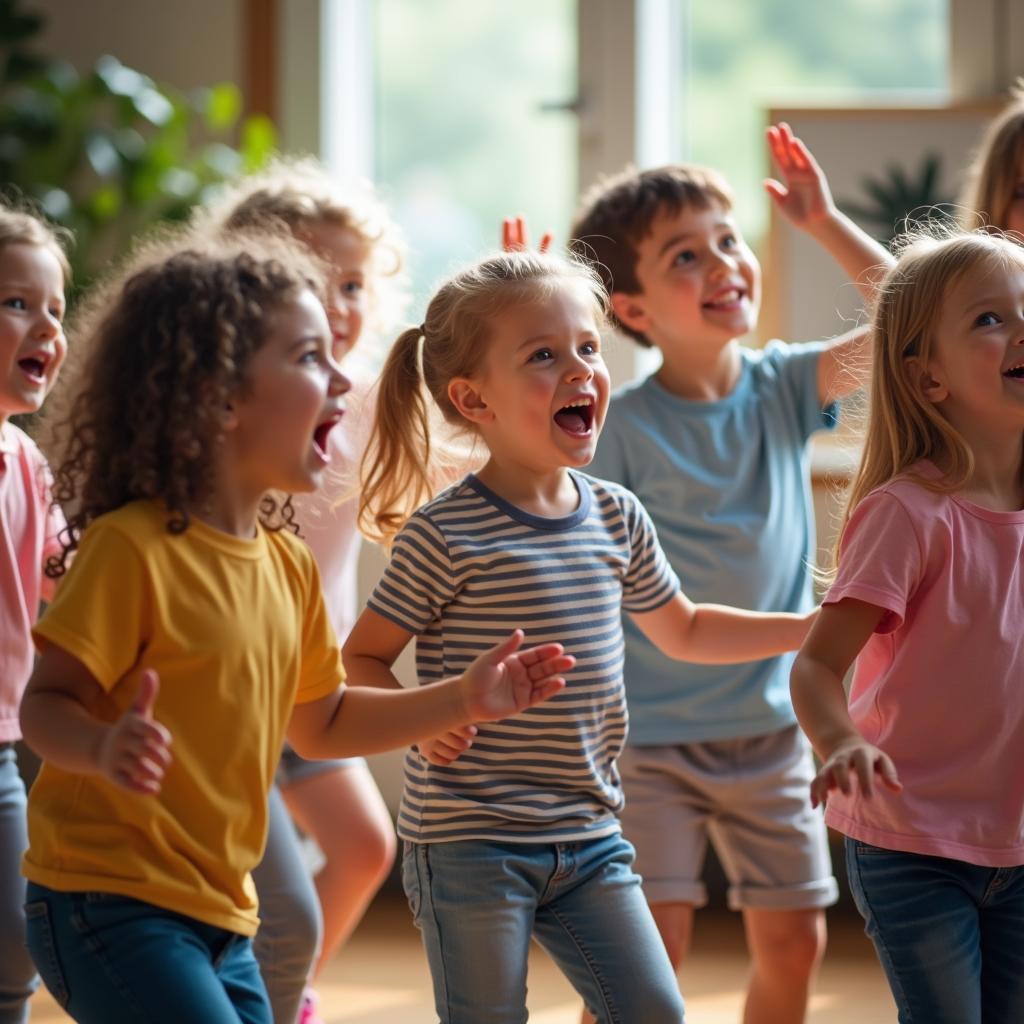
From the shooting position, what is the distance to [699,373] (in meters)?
2.27

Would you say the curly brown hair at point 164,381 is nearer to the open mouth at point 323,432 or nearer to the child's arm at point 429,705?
the open mouth at point 323,432

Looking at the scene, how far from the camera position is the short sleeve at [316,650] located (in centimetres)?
153

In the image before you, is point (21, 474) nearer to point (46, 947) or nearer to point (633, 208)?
point (46, 947)

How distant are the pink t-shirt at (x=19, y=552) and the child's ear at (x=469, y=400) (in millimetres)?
519

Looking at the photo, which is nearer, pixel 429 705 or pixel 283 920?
pixel 429 705

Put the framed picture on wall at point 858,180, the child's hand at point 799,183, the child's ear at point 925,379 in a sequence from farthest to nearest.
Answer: the framed picture on wall at point 858,180 < the child's hand at point 799,183 < the child's ear at point 925,379

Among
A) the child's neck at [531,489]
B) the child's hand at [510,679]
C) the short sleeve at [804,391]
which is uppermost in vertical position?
the short sleeve at [804,391]

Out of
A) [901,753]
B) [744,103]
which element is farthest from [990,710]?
[744,103]

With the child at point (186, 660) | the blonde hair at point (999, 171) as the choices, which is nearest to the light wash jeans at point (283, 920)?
the child at point (186, 660)

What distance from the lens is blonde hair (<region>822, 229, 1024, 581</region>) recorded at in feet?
5.45

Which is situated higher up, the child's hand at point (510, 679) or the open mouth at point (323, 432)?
the open mouth at point (323, 432)

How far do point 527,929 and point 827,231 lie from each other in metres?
1.09

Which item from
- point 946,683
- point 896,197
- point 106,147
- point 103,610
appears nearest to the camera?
point 103,610

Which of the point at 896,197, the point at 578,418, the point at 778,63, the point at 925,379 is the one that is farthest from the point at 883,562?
the point at 778,63
